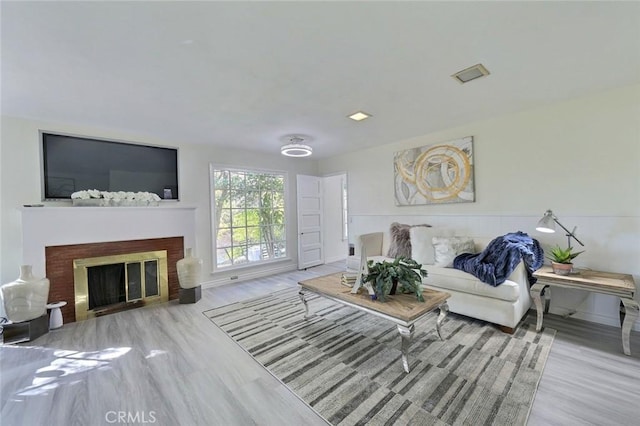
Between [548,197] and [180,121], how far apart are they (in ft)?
14.9

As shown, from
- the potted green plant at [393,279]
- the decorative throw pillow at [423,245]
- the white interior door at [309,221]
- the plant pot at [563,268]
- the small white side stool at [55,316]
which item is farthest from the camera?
the white interior door at [309,221]

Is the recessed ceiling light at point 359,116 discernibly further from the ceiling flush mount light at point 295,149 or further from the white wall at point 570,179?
the white wall at point 570,179

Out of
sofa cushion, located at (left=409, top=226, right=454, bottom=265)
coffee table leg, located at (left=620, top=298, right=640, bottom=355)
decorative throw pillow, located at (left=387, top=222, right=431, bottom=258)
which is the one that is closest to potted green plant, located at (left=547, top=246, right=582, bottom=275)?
coffee table leg, located at (left=620, top=298, right=640, bottom=355)

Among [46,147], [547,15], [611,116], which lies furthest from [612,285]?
[46,147]

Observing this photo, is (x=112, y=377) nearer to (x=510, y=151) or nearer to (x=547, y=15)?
(x=547, y=15)

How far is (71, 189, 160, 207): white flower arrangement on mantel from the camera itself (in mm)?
3016

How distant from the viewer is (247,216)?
4.76 meters

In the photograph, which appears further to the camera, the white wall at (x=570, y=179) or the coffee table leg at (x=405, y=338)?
the white wall at (x=570, y=179)

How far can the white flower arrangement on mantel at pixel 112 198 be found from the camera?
3.02 metres

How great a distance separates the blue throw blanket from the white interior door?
10.3 feet

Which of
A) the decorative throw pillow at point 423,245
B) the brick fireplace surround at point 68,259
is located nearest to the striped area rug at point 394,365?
the decorative throw pillow at point 423,245

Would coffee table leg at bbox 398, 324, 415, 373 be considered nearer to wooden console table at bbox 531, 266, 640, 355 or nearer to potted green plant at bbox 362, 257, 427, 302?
potted green plant at bbox 362, 257, 427, 302

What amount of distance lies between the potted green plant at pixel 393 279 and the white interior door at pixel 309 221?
10.2 ft

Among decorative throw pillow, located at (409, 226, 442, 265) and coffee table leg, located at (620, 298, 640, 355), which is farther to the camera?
decorative throw pillow, located at (409, 226, 442, 265)
